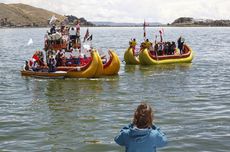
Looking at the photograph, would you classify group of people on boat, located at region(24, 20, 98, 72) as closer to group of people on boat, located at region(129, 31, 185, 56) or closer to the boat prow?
the boat prow

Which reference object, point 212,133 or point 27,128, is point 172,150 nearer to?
point 212,133

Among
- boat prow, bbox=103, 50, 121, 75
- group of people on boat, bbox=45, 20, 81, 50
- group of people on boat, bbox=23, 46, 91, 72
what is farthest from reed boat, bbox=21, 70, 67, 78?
boat prow, bbox=103, 50, 121, 75

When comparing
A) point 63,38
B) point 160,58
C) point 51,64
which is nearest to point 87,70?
point 51,64

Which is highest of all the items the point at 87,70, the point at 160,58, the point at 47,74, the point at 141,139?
the point at 141,139

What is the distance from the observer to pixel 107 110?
18.2m

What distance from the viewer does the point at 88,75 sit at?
27547mm

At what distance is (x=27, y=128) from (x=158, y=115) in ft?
15.3

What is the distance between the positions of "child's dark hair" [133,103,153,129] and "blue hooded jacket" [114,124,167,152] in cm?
8

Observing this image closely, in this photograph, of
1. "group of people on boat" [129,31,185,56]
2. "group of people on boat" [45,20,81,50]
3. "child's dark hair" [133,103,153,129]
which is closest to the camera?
"child's dark hair" [133,103,153,129]

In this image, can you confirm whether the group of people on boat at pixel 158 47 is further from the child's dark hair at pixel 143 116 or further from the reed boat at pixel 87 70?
the child's dark hair at pixel 143 116

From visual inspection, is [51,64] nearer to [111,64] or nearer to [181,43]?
[111,64]

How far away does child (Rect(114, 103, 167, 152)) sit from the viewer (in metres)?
6.79

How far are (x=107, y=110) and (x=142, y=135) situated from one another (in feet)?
37.0

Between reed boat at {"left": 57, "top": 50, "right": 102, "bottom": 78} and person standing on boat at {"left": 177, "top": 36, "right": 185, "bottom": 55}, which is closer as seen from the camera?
reed boat at {"left": 57, "top": 50, "right": 102, "bottom": 78}
